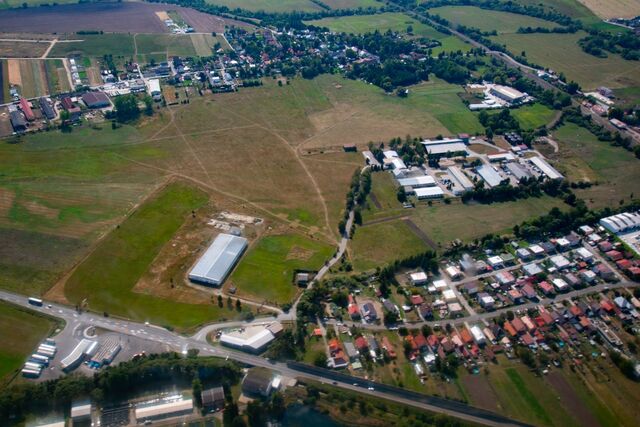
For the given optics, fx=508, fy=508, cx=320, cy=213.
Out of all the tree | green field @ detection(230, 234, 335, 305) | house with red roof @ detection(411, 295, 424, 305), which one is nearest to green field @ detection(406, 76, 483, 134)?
green field @ detection(230, 234, 335, 305)

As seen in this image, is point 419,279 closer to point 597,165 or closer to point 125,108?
point 597,165

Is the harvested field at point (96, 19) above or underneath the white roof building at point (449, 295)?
above

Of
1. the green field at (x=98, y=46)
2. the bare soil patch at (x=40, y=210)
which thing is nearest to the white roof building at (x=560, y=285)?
the bare soil patch at (x=40, y=210)

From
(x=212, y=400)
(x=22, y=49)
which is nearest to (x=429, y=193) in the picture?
(x=212, y=400)

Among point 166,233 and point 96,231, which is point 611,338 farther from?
point 96,231

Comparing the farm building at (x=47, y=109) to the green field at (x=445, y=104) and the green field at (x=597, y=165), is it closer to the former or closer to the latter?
the green field at (x=445, y=104)

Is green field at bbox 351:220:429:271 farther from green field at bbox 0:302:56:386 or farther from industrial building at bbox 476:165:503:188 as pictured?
green field at bbox 0:302:56:386
